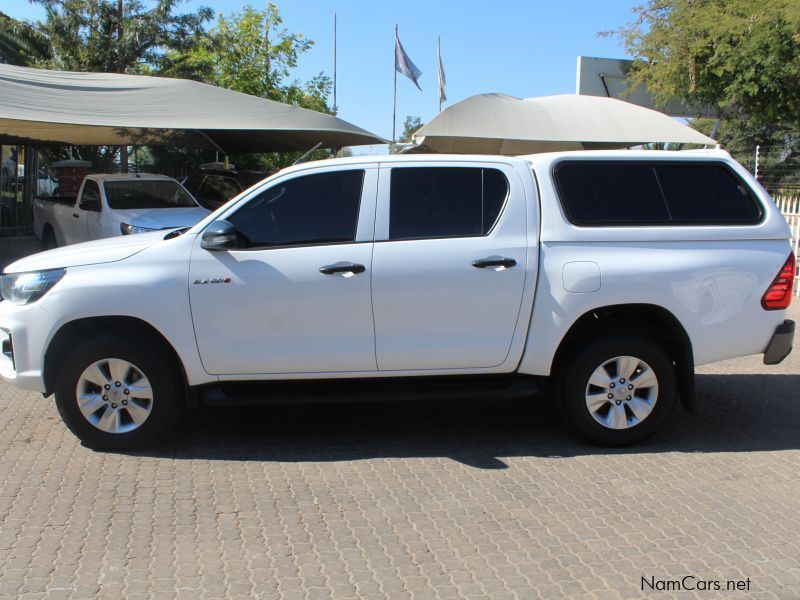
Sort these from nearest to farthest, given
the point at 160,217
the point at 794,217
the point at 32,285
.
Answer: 1. the point at 32,285
2. the point at 160,217
3. the point at 794,217

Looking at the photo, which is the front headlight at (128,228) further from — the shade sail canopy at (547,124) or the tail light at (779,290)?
the tail light at (779,290)

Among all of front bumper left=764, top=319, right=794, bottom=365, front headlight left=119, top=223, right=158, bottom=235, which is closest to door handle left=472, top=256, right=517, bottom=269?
front bumper left=764, top=319, right=794, bottom=365

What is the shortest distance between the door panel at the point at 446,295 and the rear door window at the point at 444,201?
3 cm

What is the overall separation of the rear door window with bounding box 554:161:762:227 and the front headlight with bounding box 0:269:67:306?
3.40 meters

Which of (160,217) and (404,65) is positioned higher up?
(404,65)

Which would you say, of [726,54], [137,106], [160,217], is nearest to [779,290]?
[137,106]

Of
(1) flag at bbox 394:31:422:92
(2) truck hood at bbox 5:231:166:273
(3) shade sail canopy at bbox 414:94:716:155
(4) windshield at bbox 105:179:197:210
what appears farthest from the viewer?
(1) flag at bbox 394:31:422:92

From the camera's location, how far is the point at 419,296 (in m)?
5.25

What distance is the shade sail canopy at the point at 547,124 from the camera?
13602mm

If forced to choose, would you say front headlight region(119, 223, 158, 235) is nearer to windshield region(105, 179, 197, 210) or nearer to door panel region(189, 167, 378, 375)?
windshield region(105, 179, 197, 210)

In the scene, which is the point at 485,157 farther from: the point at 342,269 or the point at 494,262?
the point at 342,269

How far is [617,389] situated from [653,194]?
137 cm

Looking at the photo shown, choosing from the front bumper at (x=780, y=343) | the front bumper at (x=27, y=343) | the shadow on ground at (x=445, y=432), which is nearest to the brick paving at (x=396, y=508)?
the shadow on ground at (x=445, y=432)

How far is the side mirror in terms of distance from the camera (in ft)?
17.0
